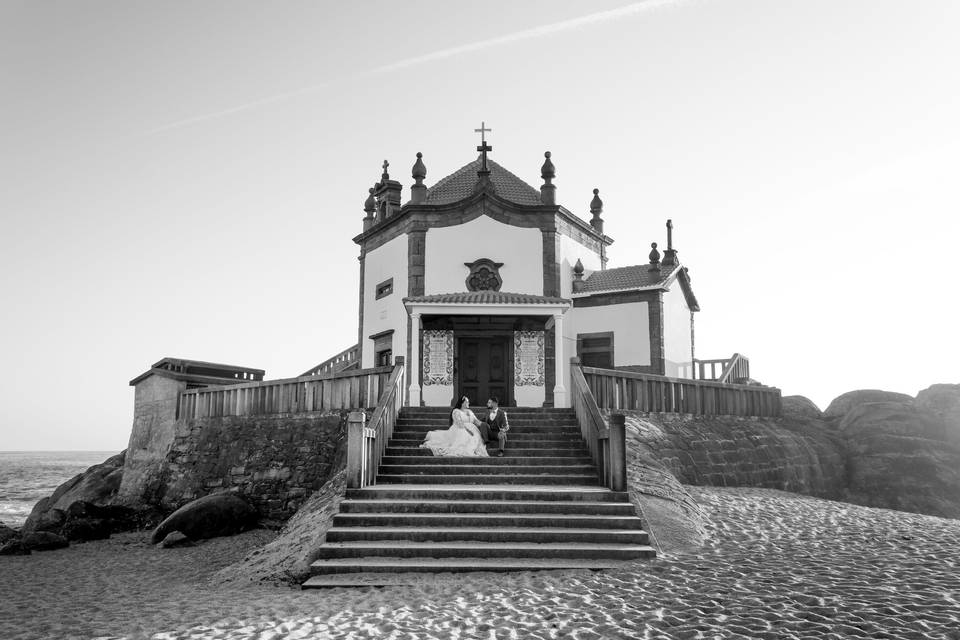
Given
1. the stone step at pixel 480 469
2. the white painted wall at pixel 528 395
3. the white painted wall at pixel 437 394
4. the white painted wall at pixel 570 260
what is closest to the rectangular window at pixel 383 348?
the white painted wall at pixel 437 394

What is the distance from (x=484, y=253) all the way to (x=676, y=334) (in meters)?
7.38

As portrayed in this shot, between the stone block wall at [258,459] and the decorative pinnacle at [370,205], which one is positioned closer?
the stone block wall at [258,459]

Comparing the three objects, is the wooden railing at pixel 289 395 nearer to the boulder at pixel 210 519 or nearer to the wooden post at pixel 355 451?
the boulder at pixel 210 519

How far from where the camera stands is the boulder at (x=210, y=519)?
50.7 feet

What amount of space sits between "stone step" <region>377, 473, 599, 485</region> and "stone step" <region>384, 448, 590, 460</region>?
96 centimetres

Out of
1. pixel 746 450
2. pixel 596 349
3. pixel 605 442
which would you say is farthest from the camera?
pixel 596 349

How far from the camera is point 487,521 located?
10.5 metres

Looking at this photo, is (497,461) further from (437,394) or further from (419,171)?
(419,171)

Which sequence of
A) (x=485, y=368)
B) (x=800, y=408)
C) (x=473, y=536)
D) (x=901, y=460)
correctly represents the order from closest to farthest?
(x=473, y=536) < (x=485, y=368) < (x=901, y=460) < (x=800, y=408)

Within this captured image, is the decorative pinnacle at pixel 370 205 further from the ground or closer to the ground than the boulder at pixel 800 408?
further from the ground

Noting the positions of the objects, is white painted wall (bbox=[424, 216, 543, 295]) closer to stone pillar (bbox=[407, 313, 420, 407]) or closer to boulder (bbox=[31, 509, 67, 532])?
stone pillar (bbox=[407, 313, 420, 407])

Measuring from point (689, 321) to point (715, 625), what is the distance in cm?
1996

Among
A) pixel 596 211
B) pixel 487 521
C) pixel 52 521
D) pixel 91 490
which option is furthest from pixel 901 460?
pixel 91 490

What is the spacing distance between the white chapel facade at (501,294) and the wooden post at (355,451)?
6483 mm
